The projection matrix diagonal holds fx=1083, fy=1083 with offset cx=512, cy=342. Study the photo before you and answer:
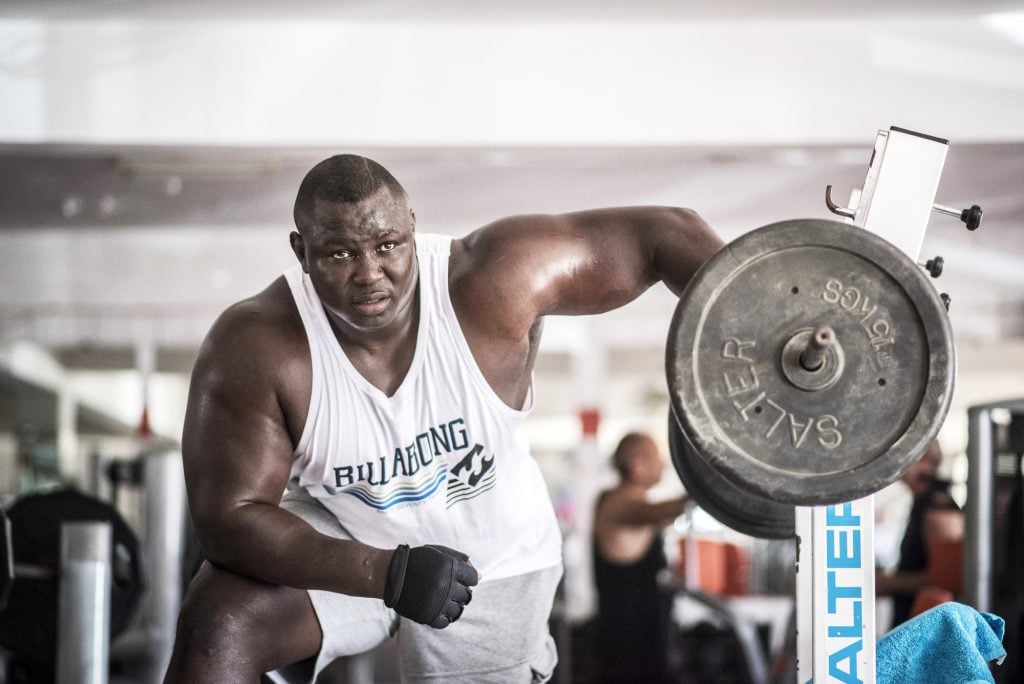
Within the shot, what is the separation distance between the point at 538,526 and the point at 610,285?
509 mm

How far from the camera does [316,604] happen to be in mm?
1975

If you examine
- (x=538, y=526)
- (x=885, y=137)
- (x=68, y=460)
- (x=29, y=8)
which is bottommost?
(x=68, y=460)

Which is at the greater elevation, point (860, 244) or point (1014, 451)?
point (860, 244)

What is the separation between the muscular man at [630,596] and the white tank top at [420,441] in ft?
7.86

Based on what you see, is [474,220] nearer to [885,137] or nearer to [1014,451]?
[1014,451]

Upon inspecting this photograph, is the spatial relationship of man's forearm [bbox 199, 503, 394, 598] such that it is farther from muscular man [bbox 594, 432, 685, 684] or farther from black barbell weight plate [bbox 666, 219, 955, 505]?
muscular man [bbox 594, 432, 685, 684]

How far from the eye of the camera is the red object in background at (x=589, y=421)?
8.00 metres

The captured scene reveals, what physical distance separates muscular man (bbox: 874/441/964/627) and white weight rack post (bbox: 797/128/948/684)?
243 centimetres

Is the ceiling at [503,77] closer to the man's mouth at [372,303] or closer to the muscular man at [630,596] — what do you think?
the muscular man at [630,596]

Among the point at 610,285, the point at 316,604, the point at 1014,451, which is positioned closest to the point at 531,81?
the point at 1014,451

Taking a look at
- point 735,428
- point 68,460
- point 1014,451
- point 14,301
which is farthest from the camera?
point 68,460

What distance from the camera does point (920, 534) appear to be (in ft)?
14.1

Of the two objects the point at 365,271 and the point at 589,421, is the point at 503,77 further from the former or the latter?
the point at 589,421

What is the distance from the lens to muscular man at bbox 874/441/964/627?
4.07 meters
